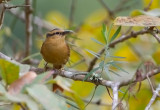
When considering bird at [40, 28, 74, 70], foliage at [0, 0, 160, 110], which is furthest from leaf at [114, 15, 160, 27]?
bird at [40, 28, 74, 70]

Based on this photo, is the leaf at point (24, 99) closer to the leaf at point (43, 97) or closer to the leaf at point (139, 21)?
the leaf at point (43, 97)

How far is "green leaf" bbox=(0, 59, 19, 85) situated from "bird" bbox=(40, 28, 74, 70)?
1.11 metres

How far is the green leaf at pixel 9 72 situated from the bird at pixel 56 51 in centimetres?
111

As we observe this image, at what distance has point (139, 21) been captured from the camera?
2061mm

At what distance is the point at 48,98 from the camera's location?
1.26 meters

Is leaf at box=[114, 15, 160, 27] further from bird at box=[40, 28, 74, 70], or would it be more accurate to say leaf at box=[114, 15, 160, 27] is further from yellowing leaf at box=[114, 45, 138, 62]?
yellowing leaf at box=[114, 45, 138, 62]

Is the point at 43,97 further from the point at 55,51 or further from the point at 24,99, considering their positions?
the point at 55,51

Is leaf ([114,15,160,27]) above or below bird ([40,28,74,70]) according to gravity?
above

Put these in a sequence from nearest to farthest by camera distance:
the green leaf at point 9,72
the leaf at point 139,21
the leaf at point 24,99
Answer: the leaf at point 24,99 → the green leaf at point 9,72 → the leaf at point 139,21

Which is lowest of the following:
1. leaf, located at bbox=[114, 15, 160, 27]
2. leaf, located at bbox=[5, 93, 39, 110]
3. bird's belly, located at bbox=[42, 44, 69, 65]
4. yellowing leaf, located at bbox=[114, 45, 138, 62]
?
yellowing leaf, located at bbox=[114, 45, 138, 62]

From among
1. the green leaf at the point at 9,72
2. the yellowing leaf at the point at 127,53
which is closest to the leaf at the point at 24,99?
the green leaf at the point at 9,72

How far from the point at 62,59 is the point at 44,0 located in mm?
4751

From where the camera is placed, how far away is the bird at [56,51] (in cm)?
259

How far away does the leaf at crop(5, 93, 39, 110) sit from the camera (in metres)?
1.22
